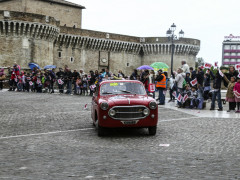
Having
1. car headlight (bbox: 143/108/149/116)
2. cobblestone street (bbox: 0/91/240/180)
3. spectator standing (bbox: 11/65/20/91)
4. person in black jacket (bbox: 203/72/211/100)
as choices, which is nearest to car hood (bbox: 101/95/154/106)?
car headlight (bbox: 143/108/149/116)

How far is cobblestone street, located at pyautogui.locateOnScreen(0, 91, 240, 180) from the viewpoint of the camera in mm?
5488

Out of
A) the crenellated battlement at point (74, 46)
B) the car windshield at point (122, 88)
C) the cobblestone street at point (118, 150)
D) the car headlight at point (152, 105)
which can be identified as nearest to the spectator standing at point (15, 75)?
the crenellated battlement at point (74, 46)

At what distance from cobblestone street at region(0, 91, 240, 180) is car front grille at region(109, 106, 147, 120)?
20.3 inches

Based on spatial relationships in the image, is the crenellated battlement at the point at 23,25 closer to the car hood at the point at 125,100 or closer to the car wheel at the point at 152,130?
the car hood at the point at 125,100

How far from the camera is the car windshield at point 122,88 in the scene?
32.0ft

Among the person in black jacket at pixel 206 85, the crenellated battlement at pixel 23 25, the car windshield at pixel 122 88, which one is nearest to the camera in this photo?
the car windshield at pixel 122 88

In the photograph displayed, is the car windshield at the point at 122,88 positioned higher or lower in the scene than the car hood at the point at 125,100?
higher

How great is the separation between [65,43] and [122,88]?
1538 inches

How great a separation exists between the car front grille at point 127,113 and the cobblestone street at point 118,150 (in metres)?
0.52

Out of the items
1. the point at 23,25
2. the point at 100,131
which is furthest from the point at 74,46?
the point at 100,131

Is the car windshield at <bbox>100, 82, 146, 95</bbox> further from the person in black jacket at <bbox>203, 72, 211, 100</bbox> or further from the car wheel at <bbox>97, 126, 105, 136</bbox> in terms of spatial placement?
the person in black jacket at <bbox>203, 72, 211, 100</bbox>

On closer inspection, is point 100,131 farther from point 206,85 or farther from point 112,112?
point 206,85

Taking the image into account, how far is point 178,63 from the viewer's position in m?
58.2

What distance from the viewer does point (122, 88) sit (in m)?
9.84
